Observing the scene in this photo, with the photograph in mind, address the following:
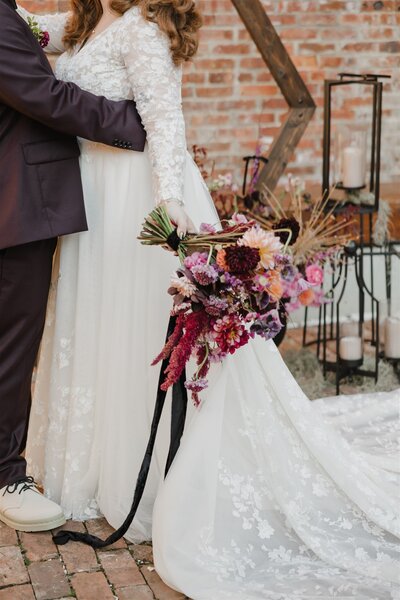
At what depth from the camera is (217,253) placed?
7.84 feet

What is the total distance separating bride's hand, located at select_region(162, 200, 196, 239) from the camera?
8.52ft

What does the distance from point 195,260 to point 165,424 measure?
27.0 inches

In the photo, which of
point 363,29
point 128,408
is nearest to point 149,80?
point 128,408

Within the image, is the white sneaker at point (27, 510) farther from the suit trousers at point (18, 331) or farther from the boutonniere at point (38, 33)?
the boutonniere at point (38, 33)

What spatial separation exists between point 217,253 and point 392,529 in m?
0.96

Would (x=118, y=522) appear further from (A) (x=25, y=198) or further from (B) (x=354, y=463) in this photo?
(A) (x=25, y=198)

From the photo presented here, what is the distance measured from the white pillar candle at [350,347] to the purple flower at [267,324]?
182cm

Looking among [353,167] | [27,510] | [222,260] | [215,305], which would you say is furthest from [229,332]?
[353,167]

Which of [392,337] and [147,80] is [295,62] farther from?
[147,80]

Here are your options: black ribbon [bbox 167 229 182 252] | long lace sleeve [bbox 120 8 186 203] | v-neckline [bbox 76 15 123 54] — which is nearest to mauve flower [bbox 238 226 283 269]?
black ribbon [bbox 167 229 182 252]

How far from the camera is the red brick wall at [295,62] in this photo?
17.5 ft

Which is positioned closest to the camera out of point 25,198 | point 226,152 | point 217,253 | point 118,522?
point 217,253

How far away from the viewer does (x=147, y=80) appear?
2643mm

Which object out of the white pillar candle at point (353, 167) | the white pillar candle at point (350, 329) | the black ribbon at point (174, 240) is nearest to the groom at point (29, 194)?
the black ribbon at point (174, 240)
